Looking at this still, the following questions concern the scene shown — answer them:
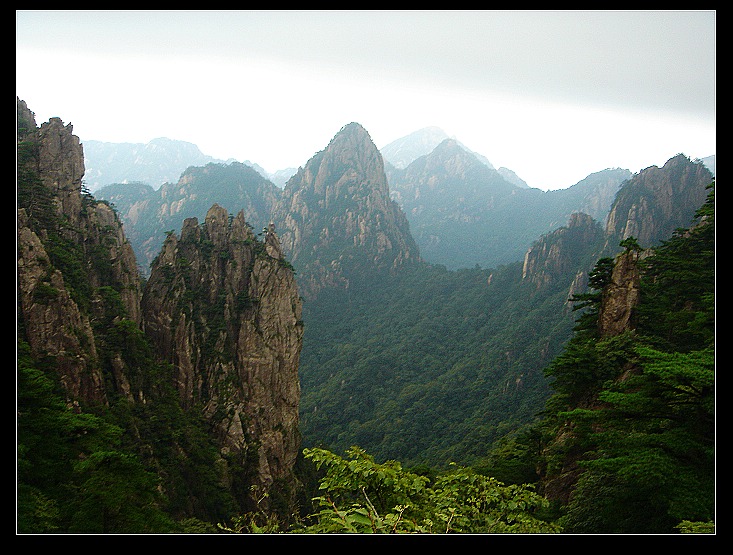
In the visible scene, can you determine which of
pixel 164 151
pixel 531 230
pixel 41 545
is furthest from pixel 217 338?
pixel 531 230

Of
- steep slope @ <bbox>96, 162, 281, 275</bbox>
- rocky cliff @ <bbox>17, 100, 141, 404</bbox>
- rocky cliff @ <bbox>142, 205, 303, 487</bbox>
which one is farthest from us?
steep slope @ <bbox>96, 162, 281, 275</bbox>

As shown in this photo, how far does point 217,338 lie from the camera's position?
29109 mm

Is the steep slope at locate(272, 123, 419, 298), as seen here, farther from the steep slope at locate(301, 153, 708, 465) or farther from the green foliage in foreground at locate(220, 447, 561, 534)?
the green foliage in foreground at locate(220, 447, 561, 534)

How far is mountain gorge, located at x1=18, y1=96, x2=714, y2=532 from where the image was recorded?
16.7 m

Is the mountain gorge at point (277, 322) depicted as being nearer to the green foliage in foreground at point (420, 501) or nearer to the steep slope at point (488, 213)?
the green foliage in foreground at point (420, 501)

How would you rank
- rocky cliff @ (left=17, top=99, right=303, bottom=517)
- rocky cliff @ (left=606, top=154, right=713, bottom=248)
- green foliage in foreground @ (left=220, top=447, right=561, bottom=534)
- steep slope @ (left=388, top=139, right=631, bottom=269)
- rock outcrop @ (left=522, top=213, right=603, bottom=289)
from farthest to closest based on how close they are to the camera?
steep slope @ (left=388, top=139, right=631, bottom=269) → rock outcrop @ (left=522, top=213, right=603, bottom=289) → rocky cliff @ (left=606, top=154, right=713, bottom=248) → rocky cliff @ (left=17, top=99, right=303, bottom=517) → green foliage in foreground @ (left=220, top=447, right=561, bottom=534)

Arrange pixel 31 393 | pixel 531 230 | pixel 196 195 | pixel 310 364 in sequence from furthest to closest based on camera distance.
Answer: pixel 531 230, pixel 196 195, pixel 310 364, pixel 31 393

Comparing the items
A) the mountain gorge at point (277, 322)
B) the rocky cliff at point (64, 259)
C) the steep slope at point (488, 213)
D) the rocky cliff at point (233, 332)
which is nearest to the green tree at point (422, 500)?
the mountain gorge at point (277, 322)

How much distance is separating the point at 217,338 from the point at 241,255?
6.53 meters

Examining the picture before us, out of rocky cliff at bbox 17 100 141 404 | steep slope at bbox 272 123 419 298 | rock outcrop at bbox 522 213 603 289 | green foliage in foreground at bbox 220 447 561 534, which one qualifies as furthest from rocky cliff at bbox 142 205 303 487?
steep slope at bbox 272 123 419 298

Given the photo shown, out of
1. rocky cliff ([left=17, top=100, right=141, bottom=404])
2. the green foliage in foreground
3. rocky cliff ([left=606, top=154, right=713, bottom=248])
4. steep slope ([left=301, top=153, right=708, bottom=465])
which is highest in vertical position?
rocky cliff ([left=606, top=154, right=713, bottom=248])

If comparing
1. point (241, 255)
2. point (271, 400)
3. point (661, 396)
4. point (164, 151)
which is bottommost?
point (271, 400)

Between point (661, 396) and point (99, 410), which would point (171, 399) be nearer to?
point (99, 410)

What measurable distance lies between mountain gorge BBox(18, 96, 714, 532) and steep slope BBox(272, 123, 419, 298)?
561mm
